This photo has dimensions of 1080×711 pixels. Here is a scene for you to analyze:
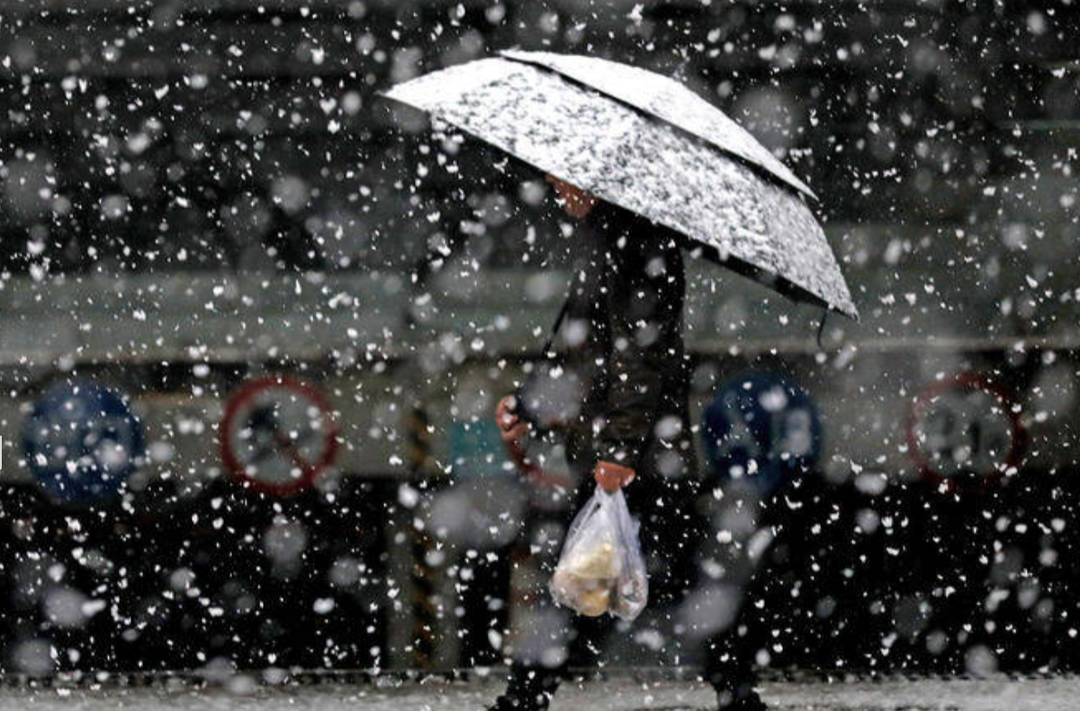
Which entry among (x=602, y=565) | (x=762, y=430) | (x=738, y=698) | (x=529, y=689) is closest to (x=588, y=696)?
(x=738, y=698)

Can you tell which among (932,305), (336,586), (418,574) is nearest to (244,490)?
(336,586)

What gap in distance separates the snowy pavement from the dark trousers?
87 cm

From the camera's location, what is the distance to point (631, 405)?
16.7ft

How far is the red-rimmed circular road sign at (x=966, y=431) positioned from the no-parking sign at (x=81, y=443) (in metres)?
3.51

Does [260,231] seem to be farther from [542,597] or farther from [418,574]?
[542,597]

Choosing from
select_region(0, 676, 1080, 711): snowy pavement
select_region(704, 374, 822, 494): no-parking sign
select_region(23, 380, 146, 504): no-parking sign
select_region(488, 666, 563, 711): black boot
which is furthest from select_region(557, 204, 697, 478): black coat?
select_region(23, 380, 146, 504): no-parking sign

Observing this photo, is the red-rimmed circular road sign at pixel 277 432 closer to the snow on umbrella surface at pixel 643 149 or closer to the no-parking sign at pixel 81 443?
the no-parking sign at pixel 81 443

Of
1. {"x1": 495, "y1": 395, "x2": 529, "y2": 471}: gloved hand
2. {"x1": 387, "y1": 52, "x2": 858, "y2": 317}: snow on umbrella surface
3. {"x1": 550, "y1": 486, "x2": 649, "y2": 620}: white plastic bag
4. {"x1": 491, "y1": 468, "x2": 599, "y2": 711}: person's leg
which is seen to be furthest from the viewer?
{"x1": 495, "y1": 395, "x2": 529, "y2": 471}: gloved hand

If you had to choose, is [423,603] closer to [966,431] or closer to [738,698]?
[738,698]

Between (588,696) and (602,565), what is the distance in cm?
156

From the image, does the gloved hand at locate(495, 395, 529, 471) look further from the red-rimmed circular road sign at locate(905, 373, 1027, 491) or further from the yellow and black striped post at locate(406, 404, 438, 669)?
the red-rimmed circular road sign at locate(905, 373, 1027, 491)

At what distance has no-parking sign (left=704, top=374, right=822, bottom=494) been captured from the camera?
8.96m

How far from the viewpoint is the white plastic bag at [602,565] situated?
16.5ft

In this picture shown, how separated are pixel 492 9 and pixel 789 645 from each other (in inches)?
216
